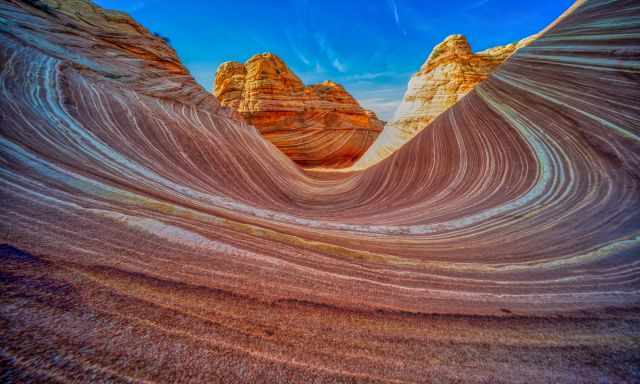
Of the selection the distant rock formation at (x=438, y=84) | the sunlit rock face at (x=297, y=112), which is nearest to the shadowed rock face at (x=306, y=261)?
the distant rock formation at (x=438, y=84)

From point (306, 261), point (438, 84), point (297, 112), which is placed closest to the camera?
point (306, 261)

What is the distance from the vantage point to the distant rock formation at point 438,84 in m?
5.53

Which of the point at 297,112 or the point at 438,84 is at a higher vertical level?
the point at 438,84

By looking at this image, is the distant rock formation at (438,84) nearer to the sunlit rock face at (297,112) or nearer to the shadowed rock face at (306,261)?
the sunlit rock face at (297,112)

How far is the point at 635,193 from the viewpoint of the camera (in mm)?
1385

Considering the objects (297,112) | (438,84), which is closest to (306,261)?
(438,84)

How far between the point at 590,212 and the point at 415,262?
120 cm

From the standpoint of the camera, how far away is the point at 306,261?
76 cm

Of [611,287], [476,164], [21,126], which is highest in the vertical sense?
[476,164]

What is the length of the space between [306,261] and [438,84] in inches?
251

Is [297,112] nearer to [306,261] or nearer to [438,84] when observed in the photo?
[438,84]

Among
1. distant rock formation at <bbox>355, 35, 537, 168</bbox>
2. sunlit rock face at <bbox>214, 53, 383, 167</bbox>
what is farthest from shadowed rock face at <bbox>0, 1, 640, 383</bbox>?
sunlit rock face at <bbox>214, 53, 383, 167</bbox>

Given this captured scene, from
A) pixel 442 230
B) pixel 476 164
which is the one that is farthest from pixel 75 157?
pixel 476 164

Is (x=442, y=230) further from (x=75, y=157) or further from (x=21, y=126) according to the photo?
(x=21, y=126)
